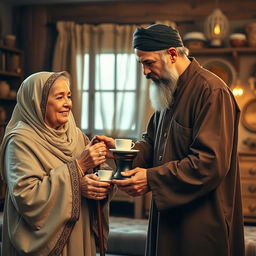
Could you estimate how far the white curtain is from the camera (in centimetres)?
538

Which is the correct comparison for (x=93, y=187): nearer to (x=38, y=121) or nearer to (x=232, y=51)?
(x=38, y=121)

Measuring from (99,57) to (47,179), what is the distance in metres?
3.57

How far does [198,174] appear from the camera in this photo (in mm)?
1942

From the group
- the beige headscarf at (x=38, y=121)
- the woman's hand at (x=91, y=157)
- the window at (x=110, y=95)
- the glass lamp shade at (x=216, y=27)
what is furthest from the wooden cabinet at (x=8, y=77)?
the woman's hand at (x=91, y=157)

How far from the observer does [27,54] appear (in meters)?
5.78

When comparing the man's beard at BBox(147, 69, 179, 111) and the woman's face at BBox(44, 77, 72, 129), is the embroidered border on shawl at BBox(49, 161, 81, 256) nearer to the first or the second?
the woman's face at BBox(44, 77, 72, 129)

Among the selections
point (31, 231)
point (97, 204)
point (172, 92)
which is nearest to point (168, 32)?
point (172, 92)

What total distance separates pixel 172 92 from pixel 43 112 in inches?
22.4

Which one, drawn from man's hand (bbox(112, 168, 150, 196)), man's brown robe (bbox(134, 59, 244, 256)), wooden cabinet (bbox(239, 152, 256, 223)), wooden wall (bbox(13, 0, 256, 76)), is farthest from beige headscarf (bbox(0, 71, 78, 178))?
wooden wall (bbox(13, 0, 256, 76))

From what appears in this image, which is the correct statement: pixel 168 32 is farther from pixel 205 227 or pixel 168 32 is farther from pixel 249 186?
pixel 249 186

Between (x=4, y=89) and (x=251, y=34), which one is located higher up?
(x=251, y=34)

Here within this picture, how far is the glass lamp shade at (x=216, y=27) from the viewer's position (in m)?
4.93

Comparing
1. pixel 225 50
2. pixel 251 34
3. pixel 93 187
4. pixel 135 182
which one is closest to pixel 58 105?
pixel 93 187

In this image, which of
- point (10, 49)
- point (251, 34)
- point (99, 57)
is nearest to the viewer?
point (251, 34)
